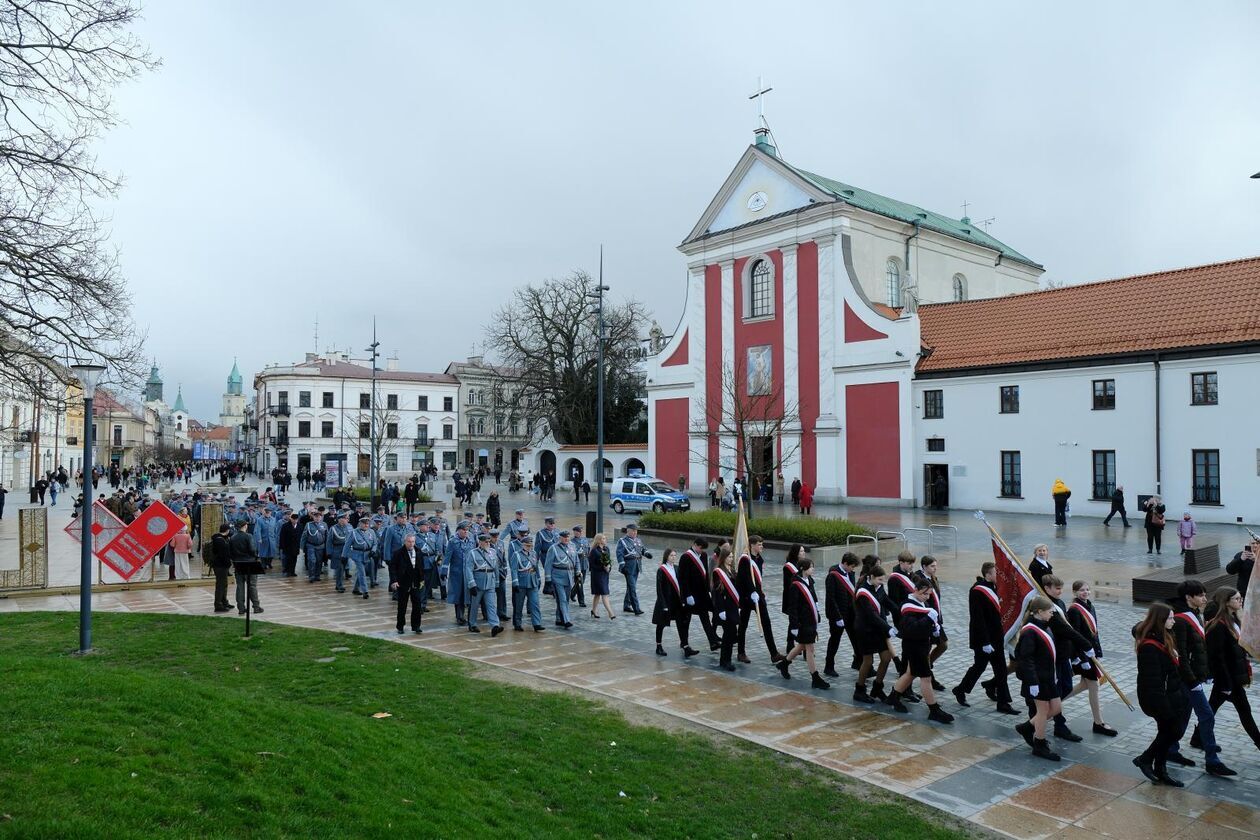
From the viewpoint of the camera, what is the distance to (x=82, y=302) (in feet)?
50.0

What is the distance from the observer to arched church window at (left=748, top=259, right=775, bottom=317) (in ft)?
Result: 138

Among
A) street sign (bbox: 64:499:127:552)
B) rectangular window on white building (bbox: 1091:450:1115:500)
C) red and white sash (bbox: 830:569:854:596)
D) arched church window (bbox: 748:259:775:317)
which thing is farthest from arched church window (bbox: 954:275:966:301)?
street sign (bbox: 64:499:127:552)

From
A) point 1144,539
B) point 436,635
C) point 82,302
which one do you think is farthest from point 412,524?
point 1144,539

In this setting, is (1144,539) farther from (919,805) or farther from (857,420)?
(919,805)

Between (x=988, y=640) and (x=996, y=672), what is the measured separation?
339 millimetres

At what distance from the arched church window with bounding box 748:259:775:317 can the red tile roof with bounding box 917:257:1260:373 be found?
24.1ft

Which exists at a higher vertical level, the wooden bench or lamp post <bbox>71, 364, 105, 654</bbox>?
lamp post <bbox>71, 364, 105, 654</bbox>

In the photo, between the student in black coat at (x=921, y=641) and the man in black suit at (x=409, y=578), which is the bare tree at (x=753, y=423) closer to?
the man in black suit at (x=409, y=578)

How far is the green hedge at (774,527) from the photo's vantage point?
65.5 feet

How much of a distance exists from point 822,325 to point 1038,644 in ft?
107

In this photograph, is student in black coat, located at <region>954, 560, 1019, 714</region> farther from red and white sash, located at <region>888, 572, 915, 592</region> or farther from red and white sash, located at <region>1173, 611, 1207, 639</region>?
red and white sash, located at <region>1173, 611, 1207, 639</region>

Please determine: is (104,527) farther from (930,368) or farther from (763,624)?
(930,368)

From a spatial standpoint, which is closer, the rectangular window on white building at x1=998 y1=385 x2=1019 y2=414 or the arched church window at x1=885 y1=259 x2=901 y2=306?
the rectangular window on white building at x1=998 y1=385 x2=1019 y2=414

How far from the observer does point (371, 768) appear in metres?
6.22
